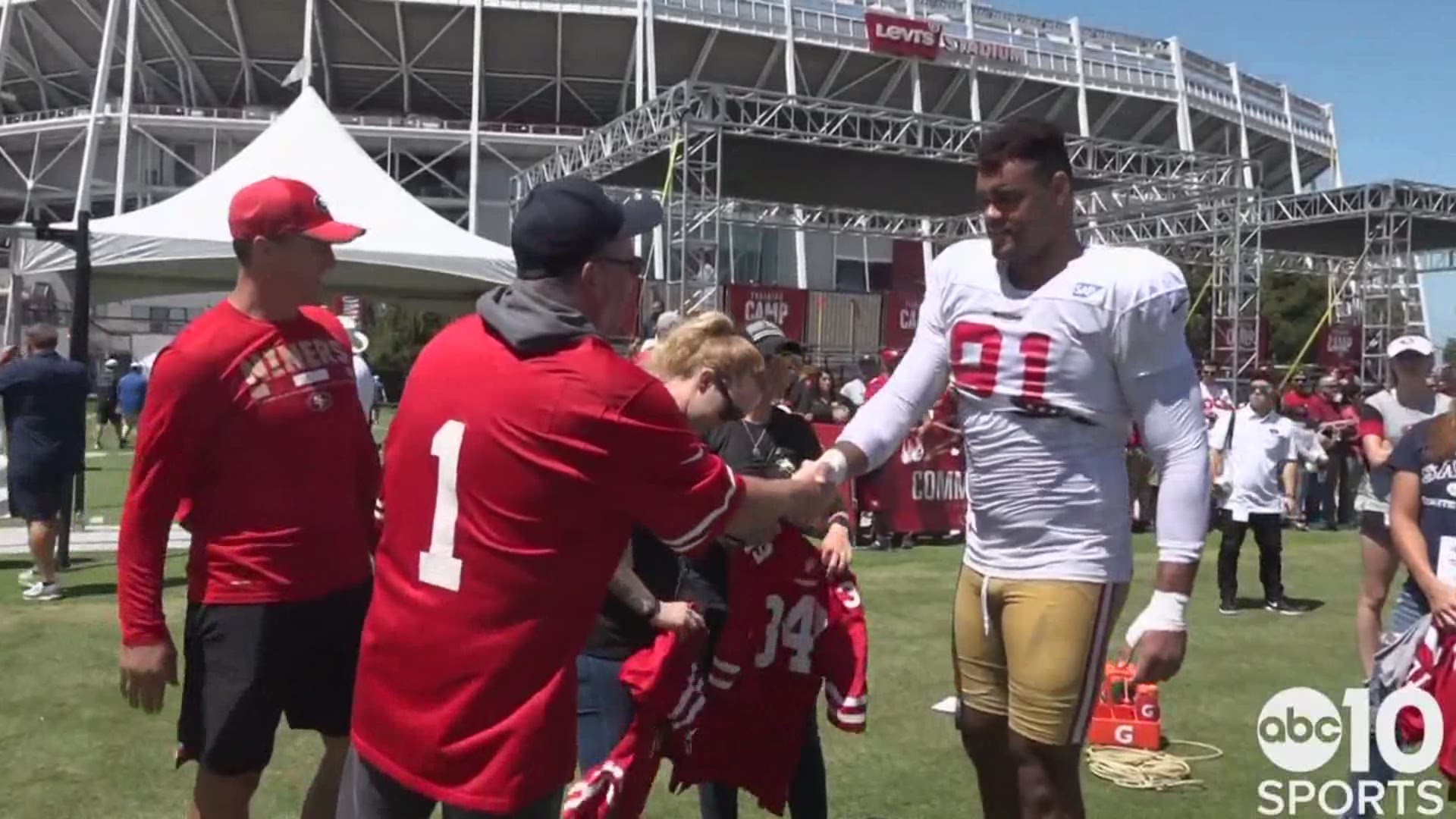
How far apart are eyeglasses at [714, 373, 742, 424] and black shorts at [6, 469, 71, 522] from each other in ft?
26.2

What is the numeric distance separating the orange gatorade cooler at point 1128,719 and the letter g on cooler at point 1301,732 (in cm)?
60

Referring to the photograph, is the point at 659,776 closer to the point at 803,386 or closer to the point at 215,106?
the point at 803,386

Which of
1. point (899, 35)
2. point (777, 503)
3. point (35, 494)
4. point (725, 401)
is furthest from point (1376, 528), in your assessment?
point (899, 35)

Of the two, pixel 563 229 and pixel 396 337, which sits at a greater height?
pixel 396 337

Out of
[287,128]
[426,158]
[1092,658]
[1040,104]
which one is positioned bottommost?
[1092,658]

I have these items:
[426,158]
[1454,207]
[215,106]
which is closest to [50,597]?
[1454,207]

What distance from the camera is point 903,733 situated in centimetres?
643

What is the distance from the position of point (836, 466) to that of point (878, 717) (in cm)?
383

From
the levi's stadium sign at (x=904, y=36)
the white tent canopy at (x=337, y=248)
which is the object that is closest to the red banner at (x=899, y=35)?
the levi's stadium sign at (x=904, y=36)

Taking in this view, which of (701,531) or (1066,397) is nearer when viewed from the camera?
(701,531)

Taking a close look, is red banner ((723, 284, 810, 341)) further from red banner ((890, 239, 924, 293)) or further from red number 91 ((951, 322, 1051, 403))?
red banner ((890, 239, 924, 293))

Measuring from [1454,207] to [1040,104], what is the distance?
25.0 m

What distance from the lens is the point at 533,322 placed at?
231 cm

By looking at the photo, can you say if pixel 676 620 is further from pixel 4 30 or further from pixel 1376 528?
pixel 4 30
